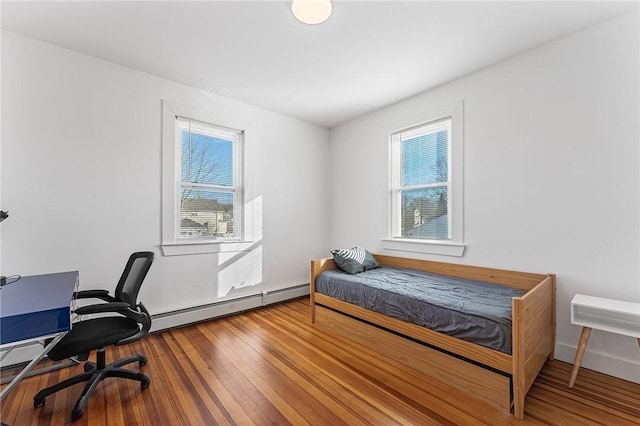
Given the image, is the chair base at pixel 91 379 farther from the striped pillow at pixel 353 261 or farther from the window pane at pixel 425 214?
the window pane at pixel 425 214

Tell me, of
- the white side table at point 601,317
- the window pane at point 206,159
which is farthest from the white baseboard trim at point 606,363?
the window pane at point 206,159

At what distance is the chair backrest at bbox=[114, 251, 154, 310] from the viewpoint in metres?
1.87

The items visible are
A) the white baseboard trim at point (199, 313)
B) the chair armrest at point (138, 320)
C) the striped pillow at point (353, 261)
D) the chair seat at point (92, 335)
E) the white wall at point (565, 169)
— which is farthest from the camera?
the striped pillow at point (353, 261)

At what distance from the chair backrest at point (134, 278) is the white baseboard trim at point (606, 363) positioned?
3.36 metres

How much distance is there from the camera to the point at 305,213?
165 inches

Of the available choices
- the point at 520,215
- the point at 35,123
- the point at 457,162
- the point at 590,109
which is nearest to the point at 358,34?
the point at 457,162

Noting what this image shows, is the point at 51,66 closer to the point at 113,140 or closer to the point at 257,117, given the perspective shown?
the point at 113,140

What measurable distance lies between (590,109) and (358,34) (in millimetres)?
1956

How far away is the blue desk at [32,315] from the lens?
1.08 meters

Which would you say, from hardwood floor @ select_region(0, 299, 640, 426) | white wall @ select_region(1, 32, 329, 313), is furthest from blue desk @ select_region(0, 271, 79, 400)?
white wall @ select_region(1, 32, 329, 313)

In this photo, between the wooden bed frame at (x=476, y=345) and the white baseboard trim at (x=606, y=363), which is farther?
the white baseboard trim at (x=606, y=363)

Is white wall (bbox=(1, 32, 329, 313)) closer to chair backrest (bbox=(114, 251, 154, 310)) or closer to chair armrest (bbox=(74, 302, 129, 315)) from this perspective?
chair backrest (bbox=(114, 251, 154, 310))

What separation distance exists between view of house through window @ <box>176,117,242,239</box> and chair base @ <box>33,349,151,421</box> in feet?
4.55

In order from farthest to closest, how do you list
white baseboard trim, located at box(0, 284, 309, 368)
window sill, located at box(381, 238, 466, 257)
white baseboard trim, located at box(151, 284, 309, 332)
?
window sill, located at box(381, 238, 466, 257) < white baseboard trim, located at box(151, 284, 309, 332) < white baseboard trim, located at box(0, 284, 309, 368)
